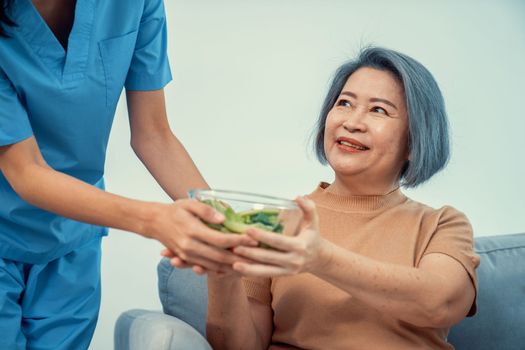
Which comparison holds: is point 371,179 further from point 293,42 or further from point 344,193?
point 293,42

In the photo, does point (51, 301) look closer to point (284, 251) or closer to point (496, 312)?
point (284, 251)

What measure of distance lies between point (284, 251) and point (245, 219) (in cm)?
8

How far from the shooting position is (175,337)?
1.40 metres

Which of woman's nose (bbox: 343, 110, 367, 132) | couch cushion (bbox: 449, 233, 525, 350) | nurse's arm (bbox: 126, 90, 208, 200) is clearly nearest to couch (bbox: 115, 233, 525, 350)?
couch cushion (bbox: 449, 233, 525, 350)

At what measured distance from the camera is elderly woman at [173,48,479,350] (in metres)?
1.45

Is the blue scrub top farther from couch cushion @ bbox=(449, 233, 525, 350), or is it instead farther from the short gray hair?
couch cushion @ bbox=(449, 233, 525, 350)

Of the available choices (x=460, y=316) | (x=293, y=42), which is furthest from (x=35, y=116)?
(x=293, y=42)

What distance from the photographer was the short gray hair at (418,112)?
1.67 m

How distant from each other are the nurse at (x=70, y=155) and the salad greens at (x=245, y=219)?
0.12 feet

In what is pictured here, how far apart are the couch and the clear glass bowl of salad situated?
50 centimetres

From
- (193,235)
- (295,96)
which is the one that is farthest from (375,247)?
(295,96)

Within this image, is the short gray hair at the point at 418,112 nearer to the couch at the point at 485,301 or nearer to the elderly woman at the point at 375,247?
the elderly woman at the point at 375,247

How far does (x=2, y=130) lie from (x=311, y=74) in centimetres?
150

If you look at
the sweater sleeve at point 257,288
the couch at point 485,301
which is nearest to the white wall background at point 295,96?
the couch at point 485,301
